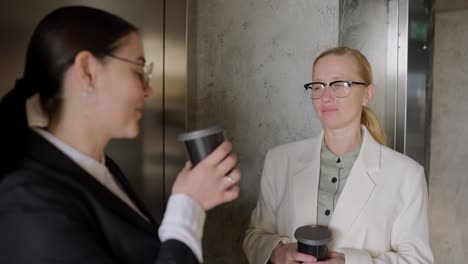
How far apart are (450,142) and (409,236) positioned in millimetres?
2466

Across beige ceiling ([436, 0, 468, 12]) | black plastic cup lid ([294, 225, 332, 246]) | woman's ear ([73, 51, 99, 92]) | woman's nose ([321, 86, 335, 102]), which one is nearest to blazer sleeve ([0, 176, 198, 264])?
woman's ear ([73, 51, 99, 92])

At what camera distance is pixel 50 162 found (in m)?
0.81

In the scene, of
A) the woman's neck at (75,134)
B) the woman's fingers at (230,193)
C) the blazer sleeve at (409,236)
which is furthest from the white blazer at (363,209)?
the woman's neck at (75,134)

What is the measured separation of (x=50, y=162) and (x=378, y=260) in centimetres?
104

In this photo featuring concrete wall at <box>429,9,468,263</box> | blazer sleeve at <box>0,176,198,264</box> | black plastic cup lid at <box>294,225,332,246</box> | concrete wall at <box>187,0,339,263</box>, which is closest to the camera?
blazer sleeve at <box>0,176,198,264</box>

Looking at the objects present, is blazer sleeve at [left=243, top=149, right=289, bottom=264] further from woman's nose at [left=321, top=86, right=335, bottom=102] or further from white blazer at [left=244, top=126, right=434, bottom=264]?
woman's nose at [left=321, top=86, right=335, bottom=102]

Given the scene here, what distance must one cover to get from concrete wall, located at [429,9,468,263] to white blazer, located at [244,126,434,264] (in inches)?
90.0

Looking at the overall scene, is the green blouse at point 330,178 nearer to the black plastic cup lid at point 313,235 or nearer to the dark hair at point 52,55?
the black plastic cup lid at point 313,235

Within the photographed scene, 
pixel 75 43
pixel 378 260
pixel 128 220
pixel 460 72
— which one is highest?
pixel 460 72

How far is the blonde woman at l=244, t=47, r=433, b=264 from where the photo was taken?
52.7 inches

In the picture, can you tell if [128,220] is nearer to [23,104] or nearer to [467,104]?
[23,104]

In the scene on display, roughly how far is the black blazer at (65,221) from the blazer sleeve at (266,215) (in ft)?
2.23

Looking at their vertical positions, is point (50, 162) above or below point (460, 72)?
below

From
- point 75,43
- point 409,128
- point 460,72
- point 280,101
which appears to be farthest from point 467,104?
point 75,43
